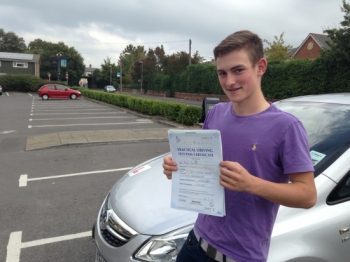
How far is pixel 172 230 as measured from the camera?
2014 mm

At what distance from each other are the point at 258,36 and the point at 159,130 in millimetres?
9578

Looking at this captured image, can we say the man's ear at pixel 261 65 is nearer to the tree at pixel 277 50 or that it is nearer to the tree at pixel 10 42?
the tree at pixel 277 50

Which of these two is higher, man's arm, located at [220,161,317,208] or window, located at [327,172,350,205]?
man's arm, located at [220,161,317,208]

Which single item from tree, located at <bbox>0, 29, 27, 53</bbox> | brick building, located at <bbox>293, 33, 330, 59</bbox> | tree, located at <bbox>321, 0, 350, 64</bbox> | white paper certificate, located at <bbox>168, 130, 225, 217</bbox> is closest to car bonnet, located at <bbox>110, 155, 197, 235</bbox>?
white paper certificate, located at <bbox>168, 130, 225, 217</bbox>

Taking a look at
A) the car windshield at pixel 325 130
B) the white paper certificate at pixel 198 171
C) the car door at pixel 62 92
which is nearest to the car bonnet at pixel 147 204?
the white paper certificate at pixel 198 171

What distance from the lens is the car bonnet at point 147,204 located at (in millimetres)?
2074

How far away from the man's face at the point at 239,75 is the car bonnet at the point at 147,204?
1050mm

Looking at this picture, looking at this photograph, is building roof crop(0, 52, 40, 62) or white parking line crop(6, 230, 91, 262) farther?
building roof crop(0, 52, 40, 62)

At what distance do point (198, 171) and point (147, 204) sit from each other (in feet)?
3.52

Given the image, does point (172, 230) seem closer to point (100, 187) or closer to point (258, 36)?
point (258, 36)

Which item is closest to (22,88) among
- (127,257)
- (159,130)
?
(159,130)

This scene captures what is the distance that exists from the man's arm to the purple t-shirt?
0.06 metres

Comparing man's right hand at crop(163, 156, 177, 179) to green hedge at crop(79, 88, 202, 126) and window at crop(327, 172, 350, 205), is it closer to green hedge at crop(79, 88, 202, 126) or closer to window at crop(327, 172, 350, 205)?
window at crop(327, 172, 350, 205)

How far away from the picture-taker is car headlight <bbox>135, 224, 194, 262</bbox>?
1.95 m
